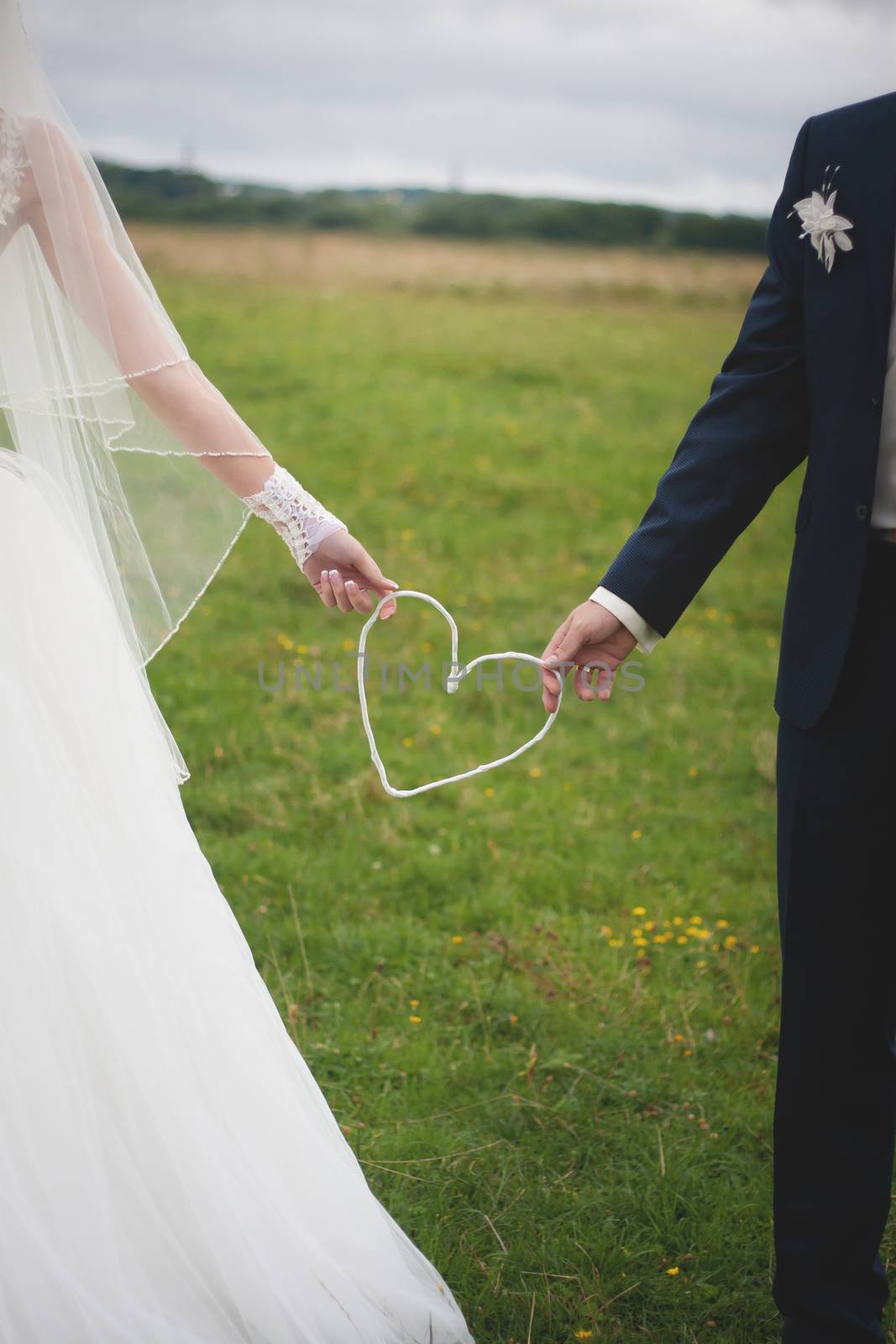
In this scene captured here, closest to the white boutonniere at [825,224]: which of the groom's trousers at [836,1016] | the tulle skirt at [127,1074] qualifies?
the groom's trousers at [836,1016]

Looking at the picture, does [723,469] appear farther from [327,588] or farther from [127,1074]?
[127,1074]

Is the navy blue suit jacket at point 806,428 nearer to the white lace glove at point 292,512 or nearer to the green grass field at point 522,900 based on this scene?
the white lace glove at point 292,512

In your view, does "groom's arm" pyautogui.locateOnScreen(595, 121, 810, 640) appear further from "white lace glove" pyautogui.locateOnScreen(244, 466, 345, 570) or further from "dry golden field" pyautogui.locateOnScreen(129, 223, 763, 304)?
"dry golden field" pyautogui.locateOnScreen(129, 223, 763, 304)

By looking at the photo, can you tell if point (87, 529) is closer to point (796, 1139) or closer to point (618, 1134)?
point (796, 1139)

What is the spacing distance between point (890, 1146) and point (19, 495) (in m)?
2.09

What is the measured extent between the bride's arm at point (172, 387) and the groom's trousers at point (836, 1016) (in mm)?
983

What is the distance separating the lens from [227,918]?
231 cm

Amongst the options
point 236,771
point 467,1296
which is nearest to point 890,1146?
point 467,1296

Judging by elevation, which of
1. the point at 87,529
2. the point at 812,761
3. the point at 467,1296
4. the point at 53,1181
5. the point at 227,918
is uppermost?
the point at 87,529

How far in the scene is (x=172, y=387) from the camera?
2.39 meters

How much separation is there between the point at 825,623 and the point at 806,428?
43 cm

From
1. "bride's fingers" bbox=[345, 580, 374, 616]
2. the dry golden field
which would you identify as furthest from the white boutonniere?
the dry golden field

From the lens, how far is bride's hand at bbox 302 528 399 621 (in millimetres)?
2539

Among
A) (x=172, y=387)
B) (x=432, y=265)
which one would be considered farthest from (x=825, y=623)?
(x=432, y=265)
